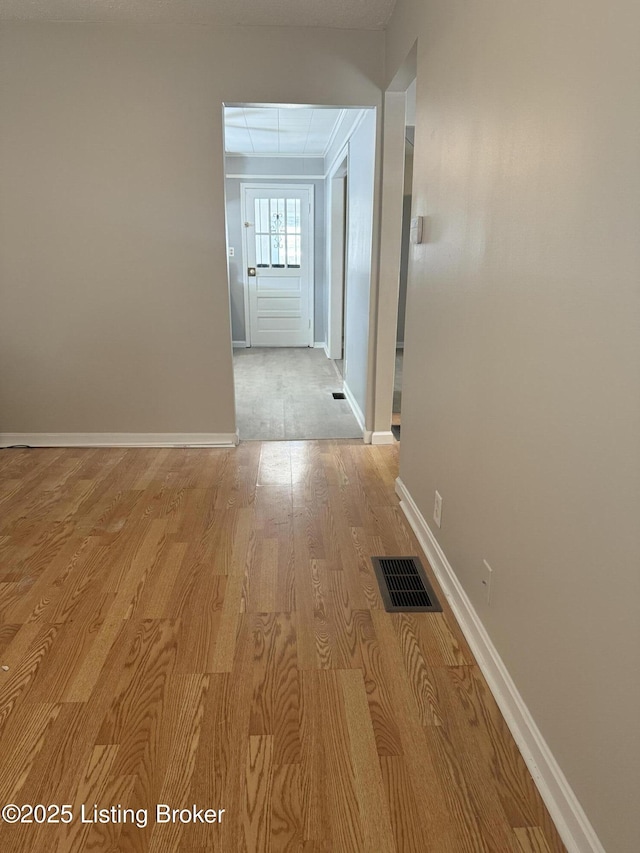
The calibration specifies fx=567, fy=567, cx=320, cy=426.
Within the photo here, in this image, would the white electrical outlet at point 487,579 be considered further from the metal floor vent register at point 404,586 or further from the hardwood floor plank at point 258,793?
the hardwood floor plank at point 258,793

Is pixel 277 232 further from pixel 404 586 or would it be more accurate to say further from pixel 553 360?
pixel 553 360

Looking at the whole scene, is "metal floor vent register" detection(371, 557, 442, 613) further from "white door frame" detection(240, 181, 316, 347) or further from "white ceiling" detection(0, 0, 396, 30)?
"white door frame" detection(240, 181, 316, 347)

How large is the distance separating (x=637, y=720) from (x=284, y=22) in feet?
12.1

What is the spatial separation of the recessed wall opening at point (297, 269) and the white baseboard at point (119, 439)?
29cm

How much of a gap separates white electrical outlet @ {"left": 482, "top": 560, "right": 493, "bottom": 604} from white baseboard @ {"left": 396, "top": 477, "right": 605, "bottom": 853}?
122 mm

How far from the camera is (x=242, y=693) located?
170 cm

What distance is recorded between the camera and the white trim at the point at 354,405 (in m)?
4.33

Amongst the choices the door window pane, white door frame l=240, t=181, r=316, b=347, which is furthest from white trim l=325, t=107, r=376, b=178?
the door window pane

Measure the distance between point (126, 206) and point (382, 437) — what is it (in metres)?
2.24

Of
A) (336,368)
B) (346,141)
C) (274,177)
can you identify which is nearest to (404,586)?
(346,141)

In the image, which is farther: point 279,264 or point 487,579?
point 279,264

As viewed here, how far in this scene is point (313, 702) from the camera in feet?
5.46

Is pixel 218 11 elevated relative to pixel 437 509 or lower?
elevated

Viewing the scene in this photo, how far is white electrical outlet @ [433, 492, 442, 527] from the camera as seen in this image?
7.63 feet
